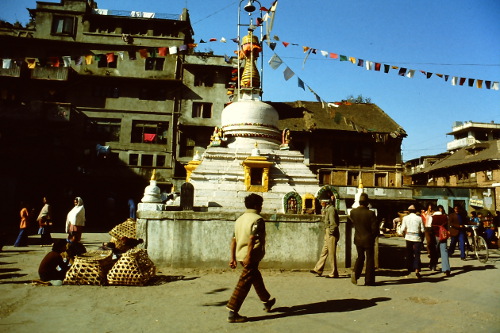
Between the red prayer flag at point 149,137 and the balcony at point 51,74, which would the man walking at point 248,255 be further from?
the balcony at point 51,74

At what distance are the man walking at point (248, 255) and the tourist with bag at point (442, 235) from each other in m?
5.55

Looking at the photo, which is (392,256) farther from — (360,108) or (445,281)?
(360,108)

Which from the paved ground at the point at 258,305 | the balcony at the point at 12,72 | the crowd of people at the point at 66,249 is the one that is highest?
the balcony at the point at 12,72

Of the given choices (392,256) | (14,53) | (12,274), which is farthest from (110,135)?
(392,256)

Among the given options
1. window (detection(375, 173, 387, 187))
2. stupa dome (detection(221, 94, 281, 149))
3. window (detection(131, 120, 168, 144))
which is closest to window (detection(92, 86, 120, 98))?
window (detection(131, 120, 168, 144))

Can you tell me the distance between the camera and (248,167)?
12.3 m

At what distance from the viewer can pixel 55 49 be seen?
97.6 feet

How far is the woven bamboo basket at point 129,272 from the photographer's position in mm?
6945

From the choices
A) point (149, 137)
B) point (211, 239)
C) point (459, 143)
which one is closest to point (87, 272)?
point (211, 239)

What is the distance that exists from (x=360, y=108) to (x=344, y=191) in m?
9.62

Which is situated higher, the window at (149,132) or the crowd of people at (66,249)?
the window at (149,132)

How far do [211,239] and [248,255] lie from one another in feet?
12.6

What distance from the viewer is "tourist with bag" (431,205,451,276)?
8562mm

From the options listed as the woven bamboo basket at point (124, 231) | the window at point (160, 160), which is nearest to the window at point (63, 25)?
the window at point (160, 160)
